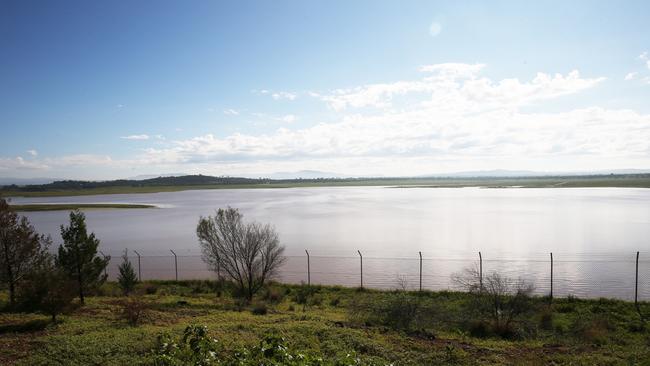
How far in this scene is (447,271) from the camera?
2669cm

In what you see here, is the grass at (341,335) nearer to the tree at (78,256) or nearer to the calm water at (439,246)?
the tree at (78,256)

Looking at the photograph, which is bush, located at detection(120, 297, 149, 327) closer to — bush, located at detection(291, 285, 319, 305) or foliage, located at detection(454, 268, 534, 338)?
bush, located at detection(291, 285, 319, 305)

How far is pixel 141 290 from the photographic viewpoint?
76.1 feet


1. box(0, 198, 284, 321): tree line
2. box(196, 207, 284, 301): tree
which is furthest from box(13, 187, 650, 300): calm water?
box(0, 198, 284, 321): tree line

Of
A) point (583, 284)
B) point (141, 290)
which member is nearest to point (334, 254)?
point (141, 290)

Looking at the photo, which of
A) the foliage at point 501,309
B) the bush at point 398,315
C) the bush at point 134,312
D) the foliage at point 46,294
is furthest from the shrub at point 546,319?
the foliage at point 46,294

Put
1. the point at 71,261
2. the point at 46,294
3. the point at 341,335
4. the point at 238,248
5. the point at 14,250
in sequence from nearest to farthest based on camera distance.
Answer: the point at 341,335 → the point at 46,294 → the point at 14,250 → the point at 71,261 → the point at 238,248

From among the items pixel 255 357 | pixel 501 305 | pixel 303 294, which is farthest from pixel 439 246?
pixel 255 357

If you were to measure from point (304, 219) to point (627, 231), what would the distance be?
34.5 metres

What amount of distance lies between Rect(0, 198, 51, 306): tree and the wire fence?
8601 millimetres

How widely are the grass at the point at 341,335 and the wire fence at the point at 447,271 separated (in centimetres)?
354

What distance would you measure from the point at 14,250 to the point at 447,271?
23122 millimetres

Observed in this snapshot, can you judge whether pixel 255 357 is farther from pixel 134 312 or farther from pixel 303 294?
pixel 303 294

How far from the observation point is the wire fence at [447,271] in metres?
22.5
